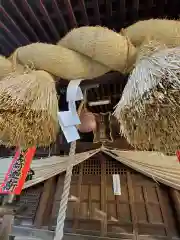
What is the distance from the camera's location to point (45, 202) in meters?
1.59

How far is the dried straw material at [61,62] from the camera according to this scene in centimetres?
61

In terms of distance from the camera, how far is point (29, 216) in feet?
5.03

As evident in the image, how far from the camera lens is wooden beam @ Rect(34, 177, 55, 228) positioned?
1480 millimetres

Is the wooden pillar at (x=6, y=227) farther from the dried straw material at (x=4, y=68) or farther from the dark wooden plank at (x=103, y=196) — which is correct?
the dried straw material at (x=4, y=68)

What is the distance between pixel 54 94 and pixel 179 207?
126 cm

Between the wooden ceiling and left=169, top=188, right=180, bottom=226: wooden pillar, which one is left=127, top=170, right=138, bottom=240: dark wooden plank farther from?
the wooden ceiling

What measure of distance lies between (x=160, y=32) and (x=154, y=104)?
0.85 ft

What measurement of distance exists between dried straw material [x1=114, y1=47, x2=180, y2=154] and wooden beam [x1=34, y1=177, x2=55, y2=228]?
126 centimetres

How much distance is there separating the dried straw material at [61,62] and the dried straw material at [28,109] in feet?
0.13

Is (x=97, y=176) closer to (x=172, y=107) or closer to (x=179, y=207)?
(x=179, y=207)

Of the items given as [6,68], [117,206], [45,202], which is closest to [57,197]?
[45,202]

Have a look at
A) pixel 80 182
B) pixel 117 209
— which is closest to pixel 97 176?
pixel 80 182

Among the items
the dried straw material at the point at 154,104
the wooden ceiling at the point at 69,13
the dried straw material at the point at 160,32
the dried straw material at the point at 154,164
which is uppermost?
the wooden ceiling at the point at 69,13

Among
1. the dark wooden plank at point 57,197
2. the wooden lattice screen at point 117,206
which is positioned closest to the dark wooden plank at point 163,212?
the wooden lattice screen at point 117,206
